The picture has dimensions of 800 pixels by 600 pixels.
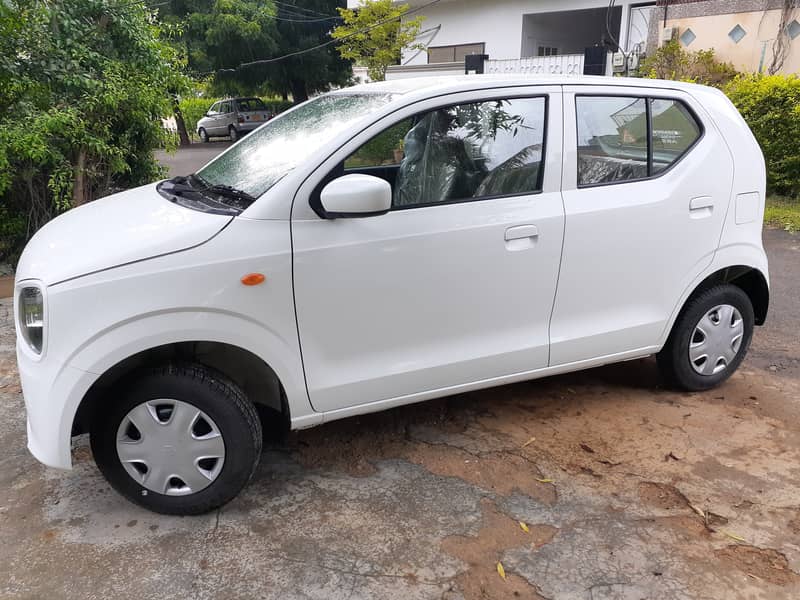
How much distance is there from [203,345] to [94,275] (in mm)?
553

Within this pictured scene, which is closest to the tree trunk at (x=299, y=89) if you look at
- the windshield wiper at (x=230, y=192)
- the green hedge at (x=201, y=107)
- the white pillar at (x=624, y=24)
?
the green hedge at (x=201, y=107)

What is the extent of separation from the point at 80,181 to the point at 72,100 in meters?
0.82

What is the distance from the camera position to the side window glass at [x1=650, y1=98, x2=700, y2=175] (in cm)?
357

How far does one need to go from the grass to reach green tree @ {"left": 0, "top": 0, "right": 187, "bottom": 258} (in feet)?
24.6

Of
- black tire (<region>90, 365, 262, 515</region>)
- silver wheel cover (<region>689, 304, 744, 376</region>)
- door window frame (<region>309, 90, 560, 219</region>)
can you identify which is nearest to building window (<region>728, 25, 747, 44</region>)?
silver wheel cover (<region>689, 304, 744, 376</region>)

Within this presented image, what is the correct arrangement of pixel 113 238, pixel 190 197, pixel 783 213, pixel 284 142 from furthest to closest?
1. pixel 783 213
2. pixel 284 142
3. pixel 190 197
4. pixel 113 238

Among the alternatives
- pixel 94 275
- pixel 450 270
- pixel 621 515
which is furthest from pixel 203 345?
pixel 621 515

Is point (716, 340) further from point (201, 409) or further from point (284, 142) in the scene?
point (201, 409)

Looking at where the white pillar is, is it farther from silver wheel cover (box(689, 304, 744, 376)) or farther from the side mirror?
the side mirror

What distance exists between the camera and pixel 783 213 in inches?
343

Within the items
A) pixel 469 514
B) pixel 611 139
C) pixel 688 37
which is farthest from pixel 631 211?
pixel 688 37

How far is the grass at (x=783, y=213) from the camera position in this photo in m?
8.29

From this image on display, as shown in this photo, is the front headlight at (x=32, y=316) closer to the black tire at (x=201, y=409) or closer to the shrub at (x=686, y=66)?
the black tire at (x=201, y=409)

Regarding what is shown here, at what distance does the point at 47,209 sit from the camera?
711 centimetres
